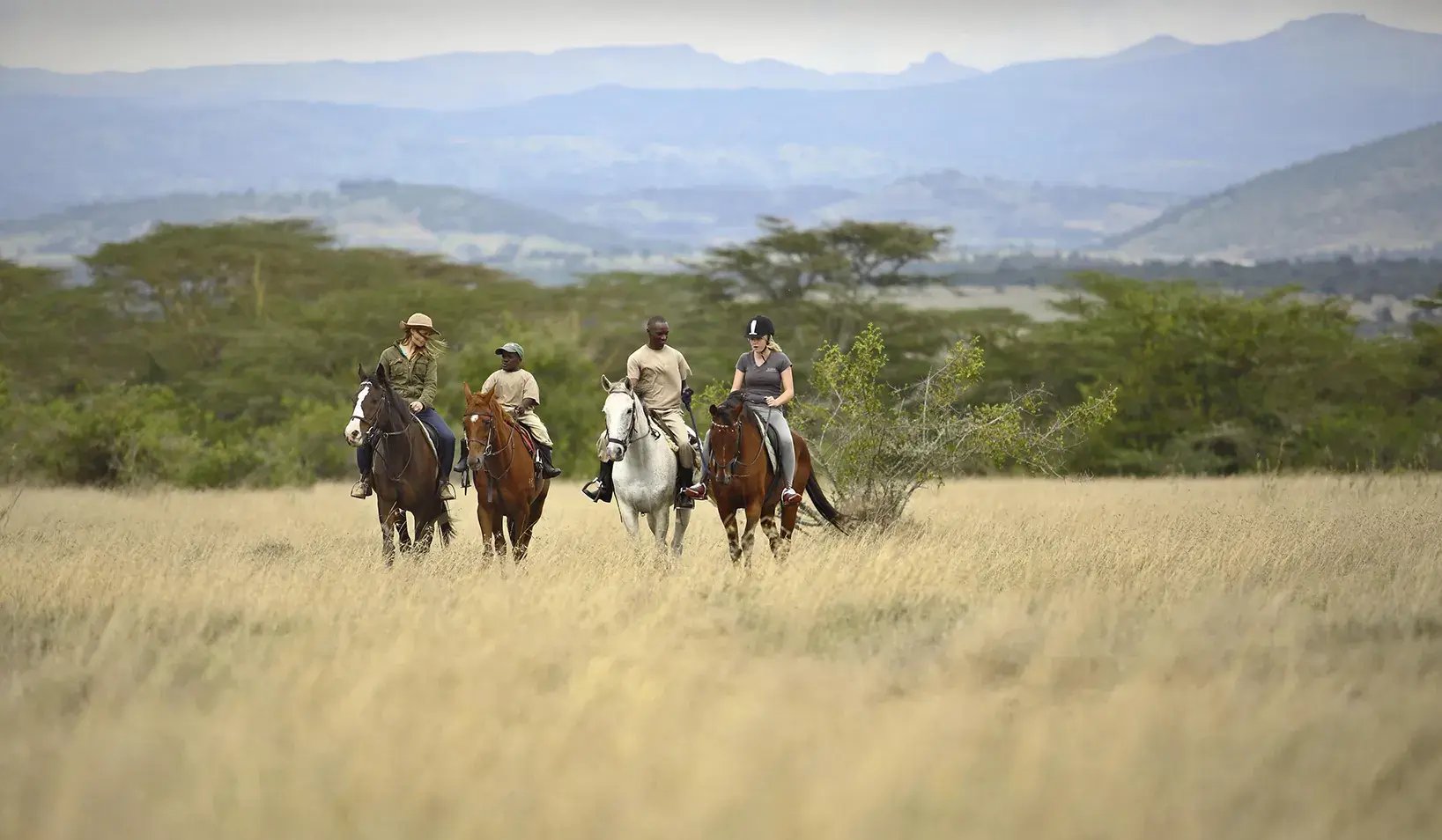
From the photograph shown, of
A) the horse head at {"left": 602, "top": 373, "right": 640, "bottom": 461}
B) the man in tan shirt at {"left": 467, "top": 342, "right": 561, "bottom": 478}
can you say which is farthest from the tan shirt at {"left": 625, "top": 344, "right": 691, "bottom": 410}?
the man in tan shirt at {"left": 467, "top": 342, "right": 561, "bottom": 478}

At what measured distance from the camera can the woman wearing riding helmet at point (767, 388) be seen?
11.6 meters

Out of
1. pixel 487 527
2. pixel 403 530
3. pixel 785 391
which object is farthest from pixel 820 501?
pixel 403 530

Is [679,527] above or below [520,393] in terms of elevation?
below

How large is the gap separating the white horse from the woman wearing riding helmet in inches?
9.6

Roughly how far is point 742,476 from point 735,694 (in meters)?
4.71

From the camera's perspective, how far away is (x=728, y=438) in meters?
11.3

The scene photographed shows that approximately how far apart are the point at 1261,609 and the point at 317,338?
1652 inches

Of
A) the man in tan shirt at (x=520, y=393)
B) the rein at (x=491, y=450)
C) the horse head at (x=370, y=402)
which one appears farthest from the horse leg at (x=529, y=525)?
the horse head at (x=370, y=402)

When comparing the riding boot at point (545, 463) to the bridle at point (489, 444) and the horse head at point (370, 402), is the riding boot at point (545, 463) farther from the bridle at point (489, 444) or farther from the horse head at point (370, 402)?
the horse head at point (370, 402)

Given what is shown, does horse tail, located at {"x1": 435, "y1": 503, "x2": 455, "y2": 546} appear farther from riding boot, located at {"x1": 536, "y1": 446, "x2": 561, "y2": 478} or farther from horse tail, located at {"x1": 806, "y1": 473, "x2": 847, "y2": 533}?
horse tail, located at {"x1": 806, "y1": 473, "x2": 847, "y2": 533}

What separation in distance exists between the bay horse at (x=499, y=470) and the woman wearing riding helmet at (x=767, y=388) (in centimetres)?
132

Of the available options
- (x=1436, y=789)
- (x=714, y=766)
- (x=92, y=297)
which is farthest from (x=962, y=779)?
(x=92, y=297)

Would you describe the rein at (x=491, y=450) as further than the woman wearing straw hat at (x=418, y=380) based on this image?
No

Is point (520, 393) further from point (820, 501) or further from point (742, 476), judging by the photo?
point (820, 501)
